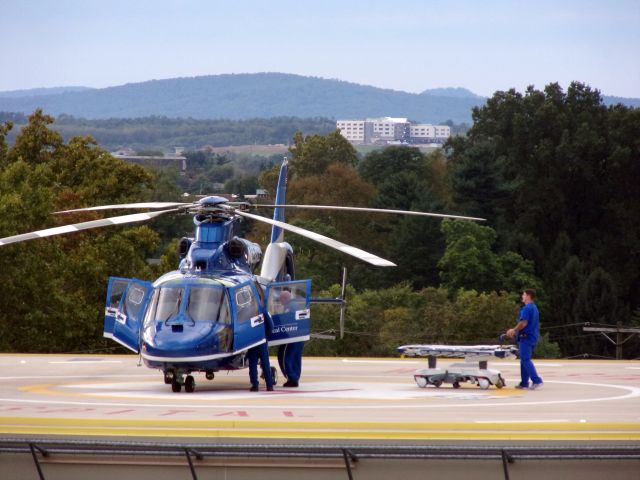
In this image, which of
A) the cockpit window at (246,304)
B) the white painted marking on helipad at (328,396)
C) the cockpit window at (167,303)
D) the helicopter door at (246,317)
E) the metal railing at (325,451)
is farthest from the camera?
the cockpit window at (246,304)

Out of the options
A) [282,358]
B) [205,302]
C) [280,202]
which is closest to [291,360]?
[282,358]

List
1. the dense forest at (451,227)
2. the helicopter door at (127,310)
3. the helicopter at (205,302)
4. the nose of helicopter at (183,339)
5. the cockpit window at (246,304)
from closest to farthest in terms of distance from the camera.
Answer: the nose of helicopter at (183,339), the helicopter at (205,302), the cockpit window at (246,304), the helicopter door at (127,310), the dense forest at (451,227)

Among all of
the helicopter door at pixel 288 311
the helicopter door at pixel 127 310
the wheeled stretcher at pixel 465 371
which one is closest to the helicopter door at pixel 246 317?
the helicopter door at pixel 288 311

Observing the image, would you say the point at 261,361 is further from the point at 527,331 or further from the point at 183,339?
the point at 527,331

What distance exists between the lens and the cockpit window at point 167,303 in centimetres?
2361

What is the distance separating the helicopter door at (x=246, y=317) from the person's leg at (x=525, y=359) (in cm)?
501

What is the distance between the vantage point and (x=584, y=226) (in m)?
114

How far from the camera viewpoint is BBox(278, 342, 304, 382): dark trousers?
26.5m

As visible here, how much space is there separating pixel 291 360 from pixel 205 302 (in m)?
3.42

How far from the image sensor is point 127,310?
25.1 m

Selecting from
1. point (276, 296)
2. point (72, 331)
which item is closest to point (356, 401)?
point (276, 296)

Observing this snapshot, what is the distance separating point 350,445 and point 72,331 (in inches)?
1615

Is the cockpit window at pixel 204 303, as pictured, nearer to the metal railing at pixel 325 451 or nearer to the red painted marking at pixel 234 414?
the red painted marking at pixel 234 414

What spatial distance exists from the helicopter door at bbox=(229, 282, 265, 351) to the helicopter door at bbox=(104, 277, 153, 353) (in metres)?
1.65
